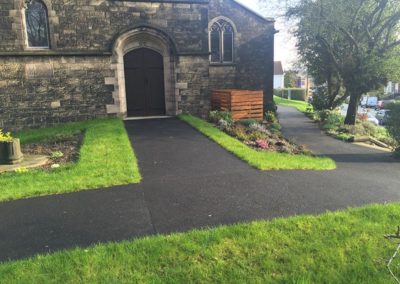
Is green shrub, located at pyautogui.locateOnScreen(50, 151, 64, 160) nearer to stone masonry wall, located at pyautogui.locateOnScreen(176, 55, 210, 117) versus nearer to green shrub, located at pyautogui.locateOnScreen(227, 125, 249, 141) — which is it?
green shrub, located at pyautogui.locateOnScreen(227, 125, 249, 141)

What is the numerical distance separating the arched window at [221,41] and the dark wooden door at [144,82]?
7.06m

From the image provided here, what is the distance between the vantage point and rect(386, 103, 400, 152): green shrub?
12000 millimetres

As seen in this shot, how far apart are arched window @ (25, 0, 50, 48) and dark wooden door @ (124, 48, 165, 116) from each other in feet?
11.2

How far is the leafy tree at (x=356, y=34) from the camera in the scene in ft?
55.0

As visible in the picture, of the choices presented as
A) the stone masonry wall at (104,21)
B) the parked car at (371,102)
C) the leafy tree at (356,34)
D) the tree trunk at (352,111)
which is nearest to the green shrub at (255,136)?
the stone masonry wall at (104,21)

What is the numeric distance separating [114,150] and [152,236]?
5351 mm

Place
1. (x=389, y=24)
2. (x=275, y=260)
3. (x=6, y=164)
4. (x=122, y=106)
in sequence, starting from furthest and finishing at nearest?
(x=389, y=24), (x=122, y=106), (x=6, y=164), (x=275, y=260)

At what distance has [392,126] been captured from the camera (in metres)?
12.2

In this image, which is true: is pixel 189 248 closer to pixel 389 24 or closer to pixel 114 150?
pixel 114 150

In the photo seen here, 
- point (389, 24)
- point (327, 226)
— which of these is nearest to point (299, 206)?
point (327, 226)

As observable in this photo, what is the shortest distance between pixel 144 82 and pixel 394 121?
10305 mm

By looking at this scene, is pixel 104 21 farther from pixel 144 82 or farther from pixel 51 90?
pixel 51 90

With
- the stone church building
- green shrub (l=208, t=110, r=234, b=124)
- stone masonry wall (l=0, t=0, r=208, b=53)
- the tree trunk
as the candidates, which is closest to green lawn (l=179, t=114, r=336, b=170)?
green shrub (l=208, t=110, r=234, b=124)

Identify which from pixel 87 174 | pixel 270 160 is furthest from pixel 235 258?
pixel 270 160
